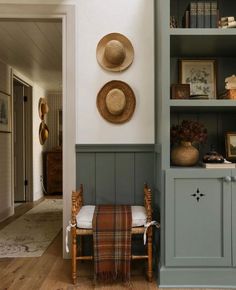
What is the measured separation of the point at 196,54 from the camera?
8.62 ft

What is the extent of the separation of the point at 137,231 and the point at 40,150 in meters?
4.71

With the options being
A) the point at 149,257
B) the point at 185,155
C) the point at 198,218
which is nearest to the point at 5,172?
the point at 149,257

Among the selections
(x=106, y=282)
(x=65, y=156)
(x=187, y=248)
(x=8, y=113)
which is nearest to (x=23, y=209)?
(x=8, y=113)

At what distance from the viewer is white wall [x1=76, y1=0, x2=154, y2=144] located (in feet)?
8.91

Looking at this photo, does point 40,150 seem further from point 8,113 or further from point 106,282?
point 106,282

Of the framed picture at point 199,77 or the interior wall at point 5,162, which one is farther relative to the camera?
the interior wall at point 5,162

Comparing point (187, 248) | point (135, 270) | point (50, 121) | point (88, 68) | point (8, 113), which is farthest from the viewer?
point (50, 121)

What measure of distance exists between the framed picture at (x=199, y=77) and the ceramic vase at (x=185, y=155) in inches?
19.6

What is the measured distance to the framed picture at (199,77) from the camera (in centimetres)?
263

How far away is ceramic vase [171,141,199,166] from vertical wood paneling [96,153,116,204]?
22.9 inches

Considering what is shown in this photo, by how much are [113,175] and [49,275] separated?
0.94 metres

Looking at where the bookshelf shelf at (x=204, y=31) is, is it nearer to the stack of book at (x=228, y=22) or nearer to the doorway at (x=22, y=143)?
the stack of book at (x=228, y=22)

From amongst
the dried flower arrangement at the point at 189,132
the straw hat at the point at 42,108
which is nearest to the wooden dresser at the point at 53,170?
the straw hat at the point at 42,108

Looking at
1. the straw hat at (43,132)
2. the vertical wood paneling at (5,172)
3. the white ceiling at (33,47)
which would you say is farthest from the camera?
the straw hat at (43,132)
